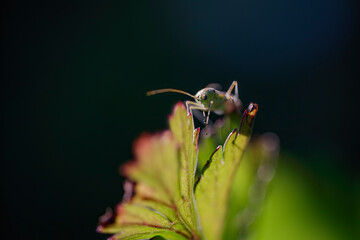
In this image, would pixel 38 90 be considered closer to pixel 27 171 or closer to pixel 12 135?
pixel 12 135

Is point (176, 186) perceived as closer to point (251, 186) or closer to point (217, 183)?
point (217, 183)

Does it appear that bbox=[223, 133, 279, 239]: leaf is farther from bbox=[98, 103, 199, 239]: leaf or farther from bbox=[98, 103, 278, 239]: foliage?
bbox=[98, 103, 199, 239]: leaf

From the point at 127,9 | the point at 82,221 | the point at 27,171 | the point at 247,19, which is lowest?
the point at 82,221

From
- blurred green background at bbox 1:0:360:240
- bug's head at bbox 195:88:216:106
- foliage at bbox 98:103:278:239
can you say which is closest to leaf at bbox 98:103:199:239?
foliage at bbox 98:103:278:239

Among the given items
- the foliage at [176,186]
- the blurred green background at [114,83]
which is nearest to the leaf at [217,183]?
the foliage at [176,186]

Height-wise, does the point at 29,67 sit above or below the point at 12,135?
above

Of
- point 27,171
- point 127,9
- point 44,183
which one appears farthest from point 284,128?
point 127,9

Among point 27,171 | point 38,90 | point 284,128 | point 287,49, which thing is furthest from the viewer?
point 287,49

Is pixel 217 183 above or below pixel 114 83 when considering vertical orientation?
above

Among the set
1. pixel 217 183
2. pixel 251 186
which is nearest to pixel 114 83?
pixel 251 186
